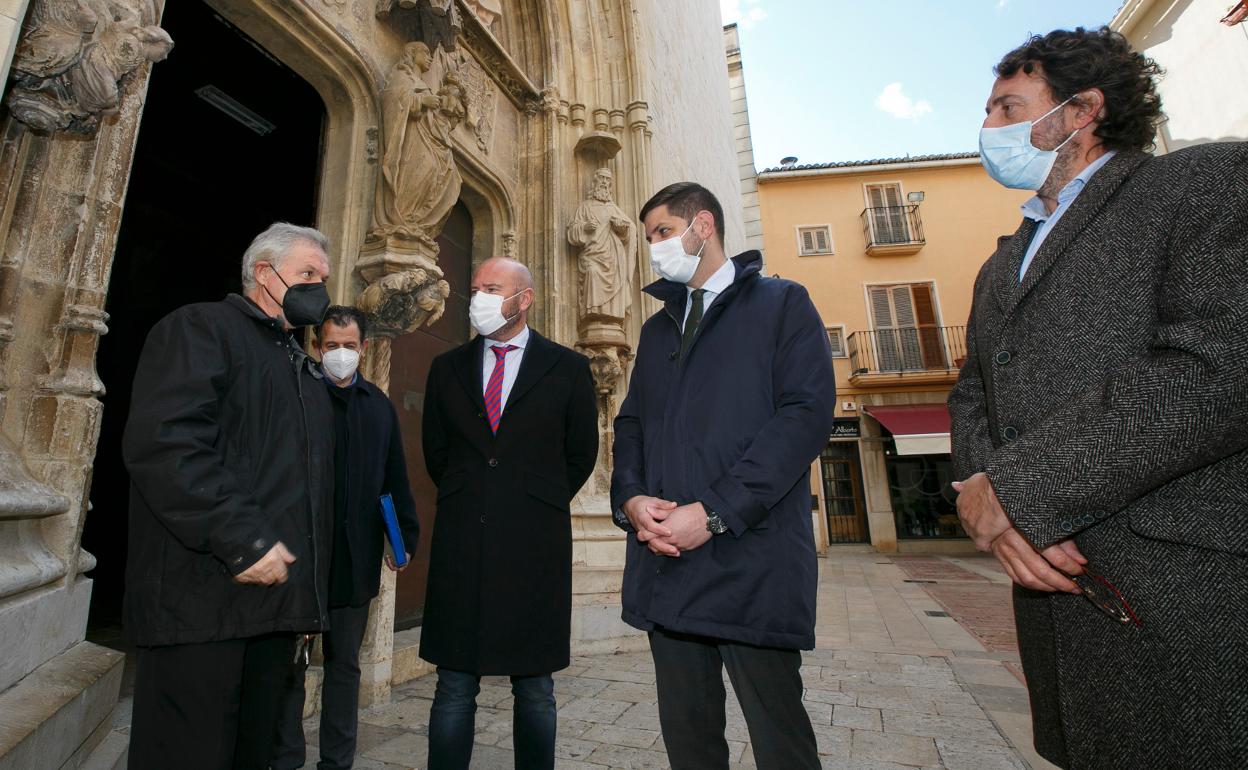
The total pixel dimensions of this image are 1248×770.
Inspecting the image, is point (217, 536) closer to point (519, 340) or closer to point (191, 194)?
point (519, 340)

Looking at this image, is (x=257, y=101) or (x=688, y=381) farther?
(x=257, y=101)

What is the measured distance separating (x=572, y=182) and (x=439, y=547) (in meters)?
4.68

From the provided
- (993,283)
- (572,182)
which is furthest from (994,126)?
(572,182)

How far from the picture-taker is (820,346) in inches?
63.3

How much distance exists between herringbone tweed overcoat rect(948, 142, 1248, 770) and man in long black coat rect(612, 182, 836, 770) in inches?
18.4

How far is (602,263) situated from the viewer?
5461 millimetres

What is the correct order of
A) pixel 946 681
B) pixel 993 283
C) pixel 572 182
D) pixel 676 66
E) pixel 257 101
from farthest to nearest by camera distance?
pixel 676 66, pixel 572 182, pixel 257 101, pixel 946 681, pixel 993 283

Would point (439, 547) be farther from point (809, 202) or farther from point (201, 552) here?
point (809, 202)

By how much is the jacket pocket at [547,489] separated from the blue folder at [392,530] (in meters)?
0.89

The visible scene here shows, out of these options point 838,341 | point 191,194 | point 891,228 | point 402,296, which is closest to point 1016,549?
point 402,296

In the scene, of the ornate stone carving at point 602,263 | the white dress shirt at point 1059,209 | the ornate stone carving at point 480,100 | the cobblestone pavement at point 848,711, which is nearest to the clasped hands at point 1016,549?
the white dress shirt at point 1059,209

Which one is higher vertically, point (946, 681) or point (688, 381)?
point (688, 381)

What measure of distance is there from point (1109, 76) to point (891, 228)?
19.0 meters

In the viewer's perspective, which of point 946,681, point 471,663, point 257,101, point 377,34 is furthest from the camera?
point 257,101
